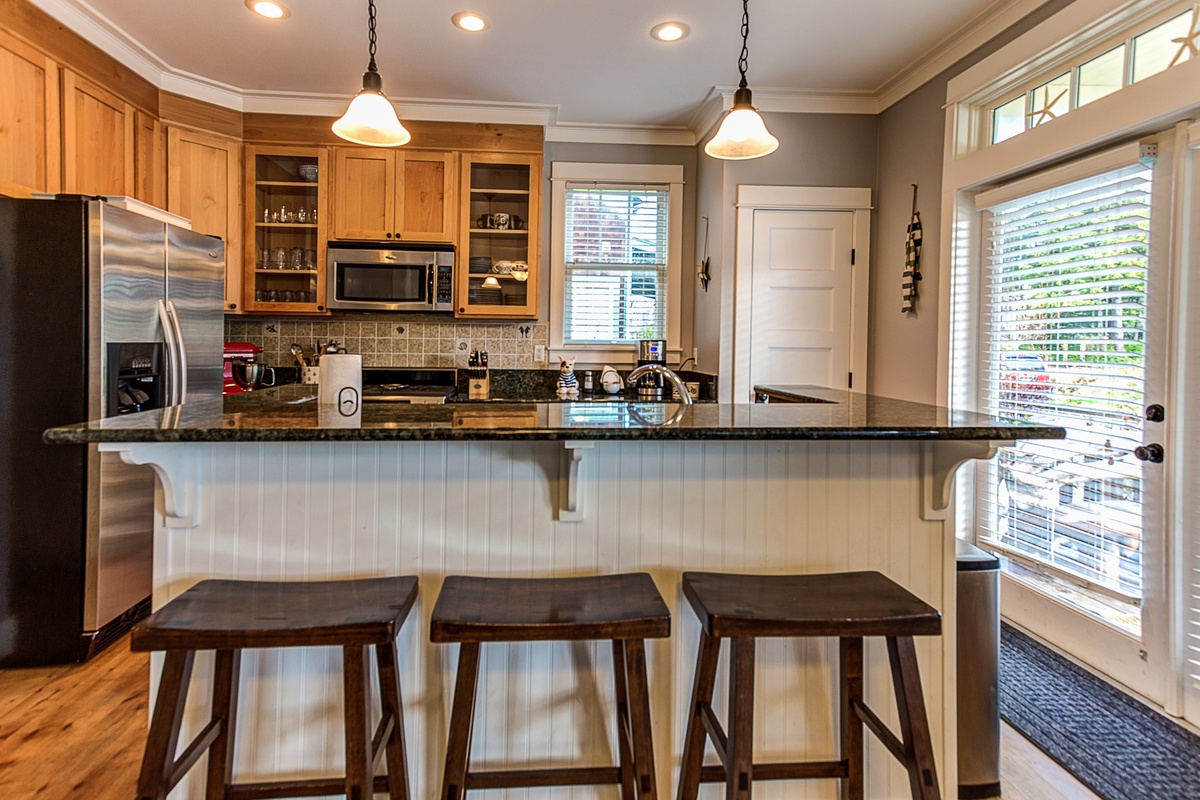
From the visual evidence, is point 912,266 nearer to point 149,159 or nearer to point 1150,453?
point 1150,453

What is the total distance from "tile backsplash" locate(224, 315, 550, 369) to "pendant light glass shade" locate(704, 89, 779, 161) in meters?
2.32

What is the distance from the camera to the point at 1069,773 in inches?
68.3

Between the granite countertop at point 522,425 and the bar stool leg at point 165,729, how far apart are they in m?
0.40

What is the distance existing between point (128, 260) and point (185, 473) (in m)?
1.52

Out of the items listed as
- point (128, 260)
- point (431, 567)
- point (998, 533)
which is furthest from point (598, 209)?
point (431, 567)

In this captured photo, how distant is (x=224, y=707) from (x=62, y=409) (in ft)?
5.16

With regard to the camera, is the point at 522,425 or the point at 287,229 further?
the point at 287,229

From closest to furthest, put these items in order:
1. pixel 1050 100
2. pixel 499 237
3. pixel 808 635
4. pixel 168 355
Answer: pixel 808 635 → pixel 1050 100 → pixel 168 355 → pixel 499 237

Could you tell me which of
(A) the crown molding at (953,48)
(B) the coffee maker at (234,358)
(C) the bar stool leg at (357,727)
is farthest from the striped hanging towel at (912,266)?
(B) the coffee maker at (234,358)

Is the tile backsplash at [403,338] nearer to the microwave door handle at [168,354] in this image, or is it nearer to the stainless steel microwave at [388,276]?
the stainless steel microwave at [388,276]

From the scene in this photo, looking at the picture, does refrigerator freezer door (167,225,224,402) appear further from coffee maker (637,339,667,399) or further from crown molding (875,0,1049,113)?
crown molding (875,0,1049,113)

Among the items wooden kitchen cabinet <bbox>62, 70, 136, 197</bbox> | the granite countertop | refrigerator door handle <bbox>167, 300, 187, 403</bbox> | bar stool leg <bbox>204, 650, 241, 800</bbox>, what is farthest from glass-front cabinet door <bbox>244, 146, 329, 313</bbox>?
bar stool leg <bbox>204, 650, 241, 800</bbox>

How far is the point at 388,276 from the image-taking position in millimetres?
3824

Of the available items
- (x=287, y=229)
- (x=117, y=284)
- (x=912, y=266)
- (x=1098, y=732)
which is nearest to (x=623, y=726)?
(x=1098, y=732)
